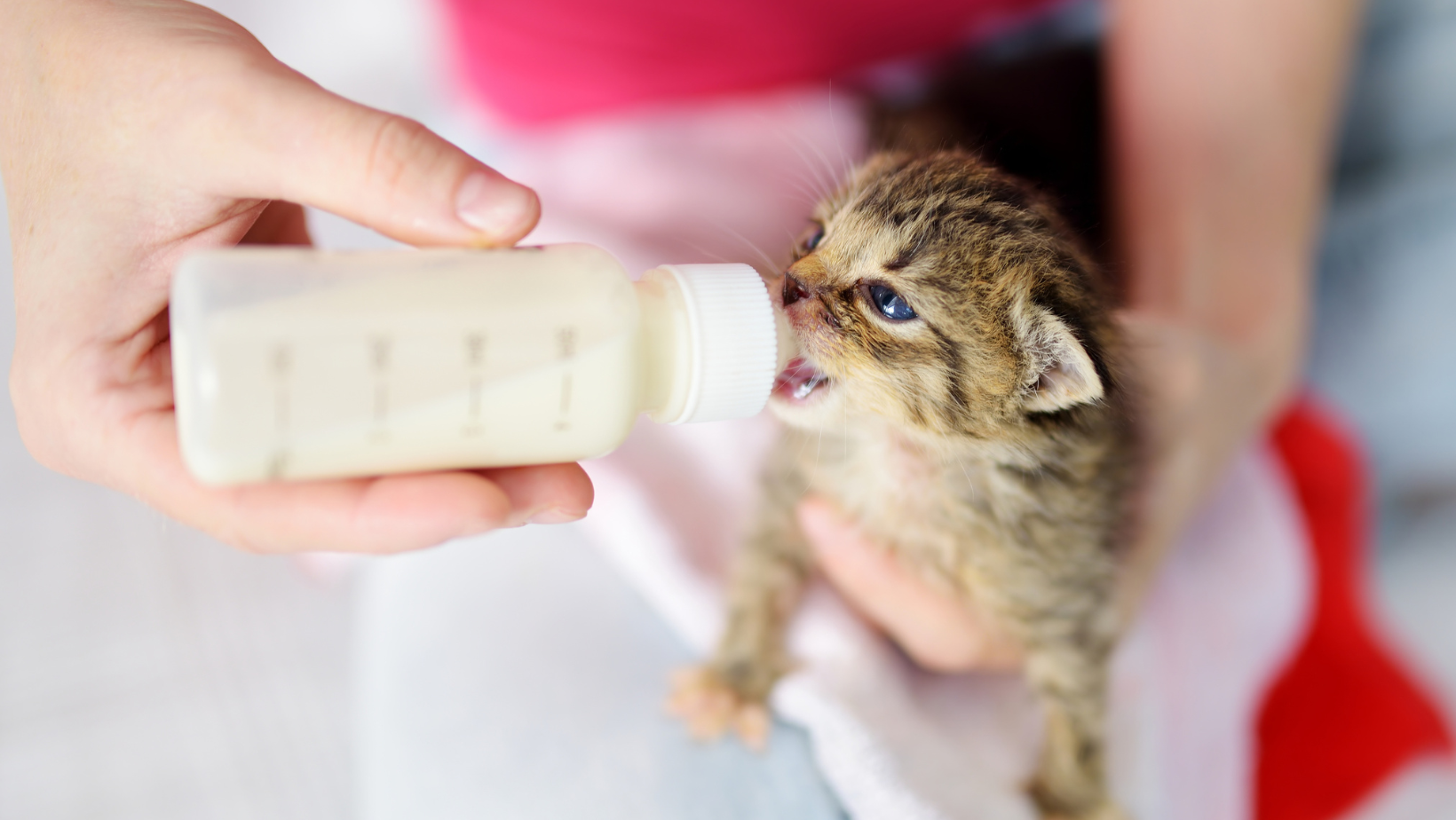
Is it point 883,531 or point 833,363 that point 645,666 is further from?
point 833,363

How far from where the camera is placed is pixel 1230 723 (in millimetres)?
1463

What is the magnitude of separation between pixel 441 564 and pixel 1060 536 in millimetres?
983

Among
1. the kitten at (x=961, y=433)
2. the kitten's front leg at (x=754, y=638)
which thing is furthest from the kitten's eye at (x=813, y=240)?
the kitten's front leg at (x=754, y=638)

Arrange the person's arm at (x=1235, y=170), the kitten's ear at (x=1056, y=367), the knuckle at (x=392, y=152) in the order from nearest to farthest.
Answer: the knuckle at (x=392, y=152) → the kitten's ear at (x=1056, y=367) → the person's arm at (x=1235, y=170)

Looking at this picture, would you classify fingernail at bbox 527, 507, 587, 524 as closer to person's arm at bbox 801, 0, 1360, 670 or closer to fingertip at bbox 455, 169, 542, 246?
fingertip at bbox 455, 169, 542, 246

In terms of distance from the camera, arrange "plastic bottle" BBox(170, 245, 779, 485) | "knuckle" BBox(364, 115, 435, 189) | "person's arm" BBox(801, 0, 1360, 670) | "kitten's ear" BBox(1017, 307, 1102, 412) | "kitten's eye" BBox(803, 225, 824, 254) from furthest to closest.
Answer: "person's arm" BBox(801, 0, 1360, 670) → "kitten's eye" BBox(803, 225, 824, 254) → "kitten's ear" BBox(1017, 307, 1102, 412) → "knuckle" BBox(364, 115, 435, 189) → "plastic bottle" BBox(170, 245, 779, 485)

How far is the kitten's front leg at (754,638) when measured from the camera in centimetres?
129

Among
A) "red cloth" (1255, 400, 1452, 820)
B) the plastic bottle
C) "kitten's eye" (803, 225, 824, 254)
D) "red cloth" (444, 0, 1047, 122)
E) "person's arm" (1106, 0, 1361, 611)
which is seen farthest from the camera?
"red cloth" (444, 0, 1047, 122)

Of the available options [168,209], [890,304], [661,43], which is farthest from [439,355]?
[661,43]

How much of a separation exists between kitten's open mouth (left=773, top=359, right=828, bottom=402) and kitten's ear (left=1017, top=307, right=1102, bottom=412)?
0.80 ft

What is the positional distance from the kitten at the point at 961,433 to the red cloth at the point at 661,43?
0.89 m

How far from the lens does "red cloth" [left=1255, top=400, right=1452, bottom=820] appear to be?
1.76 meters

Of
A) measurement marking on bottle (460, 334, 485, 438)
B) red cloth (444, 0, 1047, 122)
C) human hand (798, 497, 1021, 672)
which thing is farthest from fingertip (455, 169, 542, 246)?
red cloth (444, 0, 1047, 122)

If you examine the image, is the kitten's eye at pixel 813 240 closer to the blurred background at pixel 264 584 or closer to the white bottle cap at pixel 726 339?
the white bottle cap at pixel 726 339
